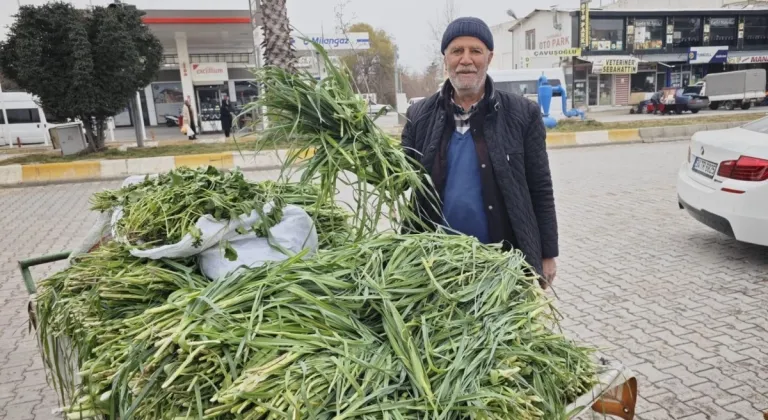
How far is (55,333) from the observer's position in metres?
1.98

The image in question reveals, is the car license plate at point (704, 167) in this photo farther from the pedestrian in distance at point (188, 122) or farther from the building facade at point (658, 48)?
the building facade at point (658, 48)

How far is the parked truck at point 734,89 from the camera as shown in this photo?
29.2m

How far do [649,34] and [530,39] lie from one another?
8.34 meters

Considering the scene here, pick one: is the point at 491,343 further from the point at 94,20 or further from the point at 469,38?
the point at 94,20

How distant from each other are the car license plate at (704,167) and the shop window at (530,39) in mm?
37866

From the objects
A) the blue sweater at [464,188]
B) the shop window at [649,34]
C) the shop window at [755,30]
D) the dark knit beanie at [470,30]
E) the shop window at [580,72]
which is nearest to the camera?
the dark knit beanie at [470,30]

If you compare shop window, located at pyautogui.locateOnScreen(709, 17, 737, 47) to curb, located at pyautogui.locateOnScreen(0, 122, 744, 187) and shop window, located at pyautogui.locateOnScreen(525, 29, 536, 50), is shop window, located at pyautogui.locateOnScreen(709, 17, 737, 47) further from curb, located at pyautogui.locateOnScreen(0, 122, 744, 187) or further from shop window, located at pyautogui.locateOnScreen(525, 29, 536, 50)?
curb, located at pyautogui.locateOnScreen(0, 122, 744, 187)

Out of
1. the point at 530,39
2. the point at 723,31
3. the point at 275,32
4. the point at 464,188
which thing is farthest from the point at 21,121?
the point at 723,31

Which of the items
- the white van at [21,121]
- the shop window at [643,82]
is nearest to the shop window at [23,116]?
the white van at [21,121]

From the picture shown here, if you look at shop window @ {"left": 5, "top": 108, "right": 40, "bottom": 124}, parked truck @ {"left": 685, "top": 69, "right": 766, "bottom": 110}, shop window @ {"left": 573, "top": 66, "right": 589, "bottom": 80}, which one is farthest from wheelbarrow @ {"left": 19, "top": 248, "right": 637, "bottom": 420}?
shop window @ {"left": 573, "top": 66, "right": 589, "bottom": 80}

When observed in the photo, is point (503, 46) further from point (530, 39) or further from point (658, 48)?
point (658, 48)

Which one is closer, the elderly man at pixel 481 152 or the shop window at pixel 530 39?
the elderly man at pixel 481 152

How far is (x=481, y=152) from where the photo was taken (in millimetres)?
2484

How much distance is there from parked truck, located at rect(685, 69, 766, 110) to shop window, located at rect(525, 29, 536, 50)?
44.0ft
